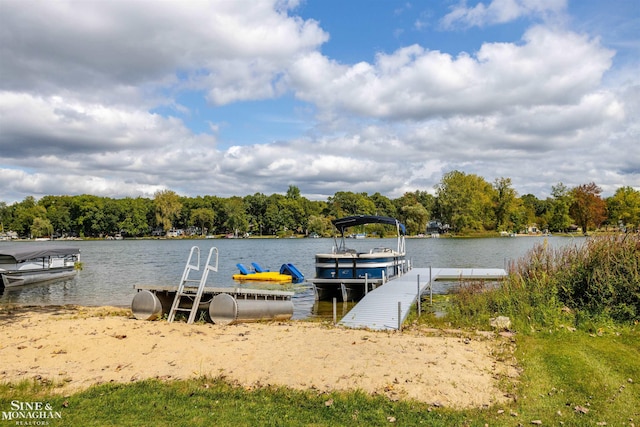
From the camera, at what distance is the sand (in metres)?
7.57

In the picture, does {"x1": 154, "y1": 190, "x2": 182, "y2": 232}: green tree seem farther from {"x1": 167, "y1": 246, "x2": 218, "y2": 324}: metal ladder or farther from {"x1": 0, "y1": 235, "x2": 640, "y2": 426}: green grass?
{"x1": 0, "y1": 235, "x2": 640, "y2": 426}: green grass

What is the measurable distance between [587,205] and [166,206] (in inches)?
3683

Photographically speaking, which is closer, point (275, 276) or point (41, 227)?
point (275, 276)

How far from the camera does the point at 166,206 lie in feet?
380

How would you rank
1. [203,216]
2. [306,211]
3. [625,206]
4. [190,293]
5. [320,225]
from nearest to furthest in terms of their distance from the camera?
[190,293]
[625,206]
[320,225]
[203,216]
[306,211]

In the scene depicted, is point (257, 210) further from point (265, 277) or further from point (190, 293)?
point (190, 293)

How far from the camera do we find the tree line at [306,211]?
96038mm

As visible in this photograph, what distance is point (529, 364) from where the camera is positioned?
8906 millimetres

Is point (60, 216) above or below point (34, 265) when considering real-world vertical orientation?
above

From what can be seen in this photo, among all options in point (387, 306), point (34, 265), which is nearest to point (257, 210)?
point (34, 265)

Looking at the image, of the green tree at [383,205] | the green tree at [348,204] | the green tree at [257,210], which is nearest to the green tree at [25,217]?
the green tree at [257,210]

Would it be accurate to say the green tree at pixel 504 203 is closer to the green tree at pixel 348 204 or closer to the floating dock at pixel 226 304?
the green tree at pixel 348 204

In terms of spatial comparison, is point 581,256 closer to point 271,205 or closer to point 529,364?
point 529,364

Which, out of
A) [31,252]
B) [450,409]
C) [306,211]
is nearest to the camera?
[450,409]
